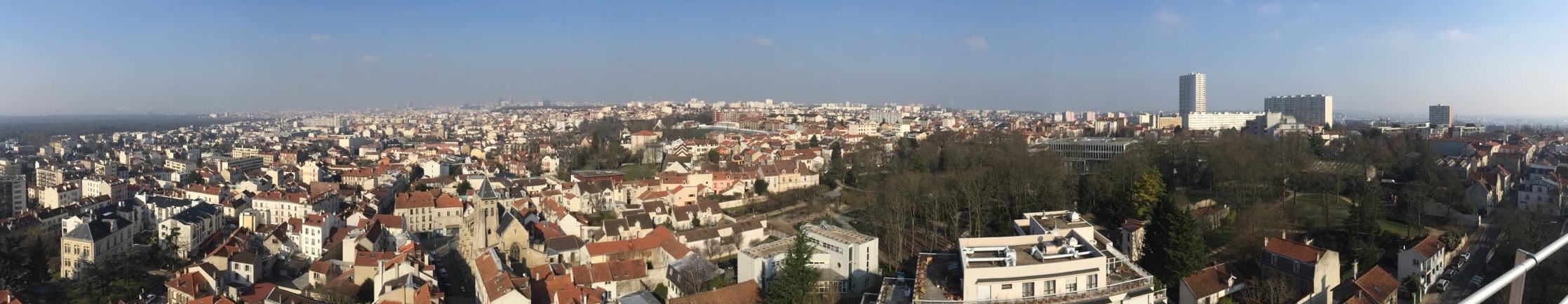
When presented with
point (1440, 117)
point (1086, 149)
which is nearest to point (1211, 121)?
point (1440, 117)

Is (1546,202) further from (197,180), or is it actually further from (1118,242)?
(197,180)

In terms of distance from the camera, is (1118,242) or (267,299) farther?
(1118,242)

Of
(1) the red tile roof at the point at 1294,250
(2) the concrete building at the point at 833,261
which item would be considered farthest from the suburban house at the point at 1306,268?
(2) the concrete building at the point at 833,261

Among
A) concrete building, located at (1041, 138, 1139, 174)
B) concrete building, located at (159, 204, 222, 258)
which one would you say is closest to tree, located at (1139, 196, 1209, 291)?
concrete building, located at (1041, 138, 1139, 174)

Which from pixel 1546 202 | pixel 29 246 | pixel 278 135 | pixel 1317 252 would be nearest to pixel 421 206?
pixel 29 246

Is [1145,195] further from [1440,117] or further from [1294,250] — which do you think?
[1440,117]

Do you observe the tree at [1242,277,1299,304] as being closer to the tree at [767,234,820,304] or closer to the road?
the road
